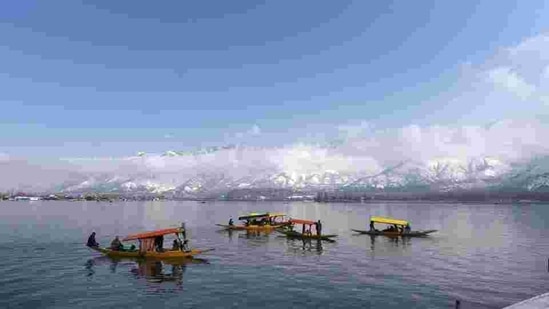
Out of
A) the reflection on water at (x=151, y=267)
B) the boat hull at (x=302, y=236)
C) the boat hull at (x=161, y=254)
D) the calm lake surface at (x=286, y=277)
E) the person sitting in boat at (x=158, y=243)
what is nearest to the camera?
the calm lake surface at (x=286, y=277)

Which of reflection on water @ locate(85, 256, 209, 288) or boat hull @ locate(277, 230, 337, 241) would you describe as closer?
reflection on water @ locate(85, 256, 209, 288)

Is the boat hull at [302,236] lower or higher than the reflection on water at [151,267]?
higher

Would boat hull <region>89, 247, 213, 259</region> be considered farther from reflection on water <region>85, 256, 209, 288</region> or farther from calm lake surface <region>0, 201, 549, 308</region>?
calm lake surface <region>0, 201, 549, 308</region>


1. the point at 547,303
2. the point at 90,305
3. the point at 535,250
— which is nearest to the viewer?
the point at 547,303

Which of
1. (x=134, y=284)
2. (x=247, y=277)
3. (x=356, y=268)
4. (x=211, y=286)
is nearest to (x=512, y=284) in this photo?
(x=356, y=268)

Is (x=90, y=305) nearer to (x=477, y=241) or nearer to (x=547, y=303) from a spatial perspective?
(x=547, y=303)

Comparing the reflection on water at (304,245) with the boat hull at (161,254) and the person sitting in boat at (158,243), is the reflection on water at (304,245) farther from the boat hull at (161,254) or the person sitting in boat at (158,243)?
the person sitting in boat at (158,243)

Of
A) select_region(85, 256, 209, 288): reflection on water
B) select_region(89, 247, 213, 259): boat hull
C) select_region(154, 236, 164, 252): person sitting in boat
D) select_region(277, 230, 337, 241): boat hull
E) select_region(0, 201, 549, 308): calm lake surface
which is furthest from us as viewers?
select_region(277, 230, 337, 241): boat hull

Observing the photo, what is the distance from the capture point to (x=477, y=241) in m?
87.1

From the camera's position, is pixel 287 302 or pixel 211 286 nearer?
pixel 287 302

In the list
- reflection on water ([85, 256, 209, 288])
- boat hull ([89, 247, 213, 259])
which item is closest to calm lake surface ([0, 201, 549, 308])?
reflection on water ([85, 256, 209, 288])

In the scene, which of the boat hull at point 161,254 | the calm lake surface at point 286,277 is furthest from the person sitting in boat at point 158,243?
the calm lake surface at point 286,277

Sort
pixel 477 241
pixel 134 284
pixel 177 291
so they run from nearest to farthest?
pixel 177 291
pixel 134 284
pixel 477 241

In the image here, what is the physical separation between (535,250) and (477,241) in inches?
504
